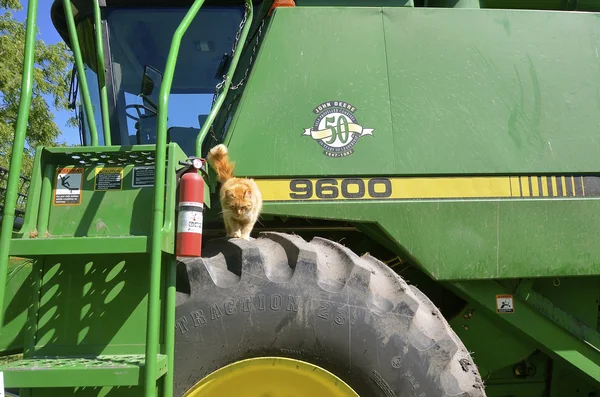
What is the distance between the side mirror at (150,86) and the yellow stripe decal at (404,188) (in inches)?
36.7

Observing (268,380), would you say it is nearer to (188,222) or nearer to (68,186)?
(188,222)

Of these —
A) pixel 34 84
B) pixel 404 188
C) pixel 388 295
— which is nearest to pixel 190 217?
pixel 388 295

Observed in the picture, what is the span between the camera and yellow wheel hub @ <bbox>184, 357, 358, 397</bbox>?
7.00 feet

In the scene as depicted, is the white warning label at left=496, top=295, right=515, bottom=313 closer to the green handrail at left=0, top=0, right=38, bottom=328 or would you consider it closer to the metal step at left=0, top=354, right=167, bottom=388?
the metal step at left=0, top=354, right=167, bottom=388

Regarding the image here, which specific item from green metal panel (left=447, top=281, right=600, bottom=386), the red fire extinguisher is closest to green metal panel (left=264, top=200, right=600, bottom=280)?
green metal panel (left=447, top=281, right=600, bottom=386)

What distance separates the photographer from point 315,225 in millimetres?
2785

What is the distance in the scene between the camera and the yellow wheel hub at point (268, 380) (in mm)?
2133

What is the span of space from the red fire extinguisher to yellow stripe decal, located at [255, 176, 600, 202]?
580mm

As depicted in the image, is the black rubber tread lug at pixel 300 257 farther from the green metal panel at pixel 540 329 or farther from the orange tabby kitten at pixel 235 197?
the green metal panel at pixel 540 329

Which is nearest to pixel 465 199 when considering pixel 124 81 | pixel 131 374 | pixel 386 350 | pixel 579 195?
pixel 579 195

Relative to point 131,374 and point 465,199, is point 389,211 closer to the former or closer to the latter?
point 465,199

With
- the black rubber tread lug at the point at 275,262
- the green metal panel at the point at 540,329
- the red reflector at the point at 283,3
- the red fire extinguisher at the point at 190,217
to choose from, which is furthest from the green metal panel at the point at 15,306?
the green metal panel at the point at 540,329

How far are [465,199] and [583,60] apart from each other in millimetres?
1114

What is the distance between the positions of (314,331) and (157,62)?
1.90 m
